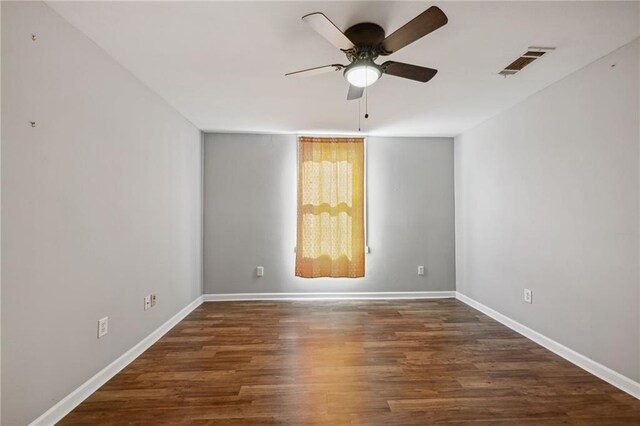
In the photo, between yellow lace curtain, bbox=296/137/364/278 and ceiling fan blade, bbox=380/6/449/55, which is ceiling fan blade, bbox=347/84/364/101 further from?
yellow lace curtain, bbox=296/137/364/278

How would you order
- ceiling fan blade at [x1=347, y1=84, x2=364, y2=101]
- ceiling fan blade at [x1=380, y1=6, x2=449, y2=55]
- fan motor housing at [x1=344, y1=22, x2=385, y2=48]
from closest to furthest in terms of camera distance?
ceiling fan blade at [x1=380, y1=6, x2=449, y2=55] < fan motor housing at [x1=344, y1=22, x2=385, y2=48] < ceiling fan blade at [x1=347, y1=84, x2=364, y2=101]

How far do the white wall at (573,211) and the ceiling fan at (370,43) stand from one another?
3.94 feet

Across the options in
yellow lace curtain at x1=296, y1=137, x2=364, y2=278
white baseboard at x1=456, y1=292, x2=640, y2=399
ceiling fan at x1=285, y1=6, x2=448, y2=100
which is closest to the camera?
ceiling fan at x1=285, y1=6, x2=448, y2=100

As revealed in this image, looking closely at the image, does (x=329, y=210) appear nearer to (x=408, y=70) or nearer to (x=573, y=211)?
(x=408, y=70)

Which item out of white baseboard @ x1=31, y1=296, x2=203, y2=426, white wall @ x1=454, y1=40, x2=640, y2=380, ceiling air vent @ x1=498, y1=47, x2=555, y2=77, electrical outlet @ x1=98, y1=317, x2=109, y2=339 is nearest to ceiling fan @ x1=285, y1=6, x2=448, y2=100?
ceiling air vent @ x1=498, y1=47, x2=555, y2=77

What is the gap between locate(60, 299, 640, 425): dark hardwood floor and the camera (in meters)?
1.72

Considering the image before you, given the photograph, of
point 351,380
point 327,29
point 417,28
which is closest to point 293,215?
point 351,380

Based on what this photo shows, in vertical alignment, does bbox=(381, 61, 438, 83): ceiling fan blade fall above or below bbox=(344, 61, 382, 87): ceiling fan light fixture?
above

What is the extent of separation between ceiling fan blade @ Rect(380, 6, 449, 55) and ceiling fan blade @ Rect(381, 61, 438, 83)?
0.09m

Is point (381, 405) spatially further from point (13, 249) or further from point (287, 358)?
point (13, 249)

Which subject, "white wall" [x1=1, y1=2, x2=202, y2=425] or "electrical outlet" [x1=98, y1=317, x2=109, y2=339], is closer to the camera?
"white wall" [x1=1, y1=2, x2=202, y2=425]

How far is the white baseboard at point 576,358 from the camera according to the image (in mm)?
1936

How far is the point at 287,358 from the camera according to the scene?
2.39 meters

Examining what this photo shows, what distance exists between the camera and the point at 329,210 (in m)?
4.07
